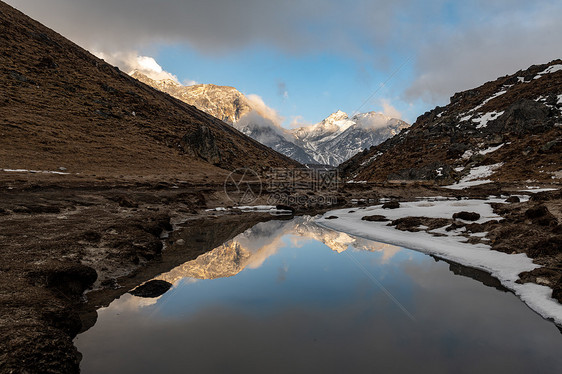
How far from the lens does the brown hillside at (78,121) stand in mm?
53875

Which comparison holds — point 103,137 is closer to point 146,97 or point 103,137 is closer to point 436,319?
point 146,97

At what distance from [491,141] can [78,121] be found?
114 metres

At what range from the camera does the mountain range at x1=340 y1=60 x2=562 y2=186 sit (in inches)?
2400

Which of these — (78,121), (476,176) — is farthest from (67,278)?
(78,121)

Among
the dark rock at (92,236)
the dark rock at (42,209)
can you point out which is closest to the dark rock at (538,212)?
the dark rock at (92,236)

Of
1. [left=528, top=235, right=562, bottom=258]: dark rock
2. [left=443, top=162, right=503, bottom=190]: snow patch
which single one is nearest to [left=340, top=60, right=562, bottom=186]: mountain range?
[left=443, top=162, right=503, bottom=190]: snow patch

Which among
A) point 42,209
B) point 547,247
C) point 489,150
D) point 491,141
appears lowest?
point 547,247

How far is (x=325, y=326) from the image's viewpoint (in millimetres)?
8266

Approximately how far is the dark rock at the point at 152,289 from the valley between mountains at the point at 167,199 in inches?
14.6

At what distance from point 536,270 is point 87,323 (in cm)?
1585

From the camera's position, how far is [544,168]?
5550 cm

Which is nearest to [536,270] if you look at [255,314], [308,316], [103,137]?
[308,316]

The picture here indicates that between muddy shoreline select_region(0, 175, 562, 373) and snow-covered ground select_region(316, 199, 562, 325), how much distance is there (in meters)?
0.68

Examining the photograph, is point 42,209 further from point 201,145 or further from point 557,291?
point 201,145
